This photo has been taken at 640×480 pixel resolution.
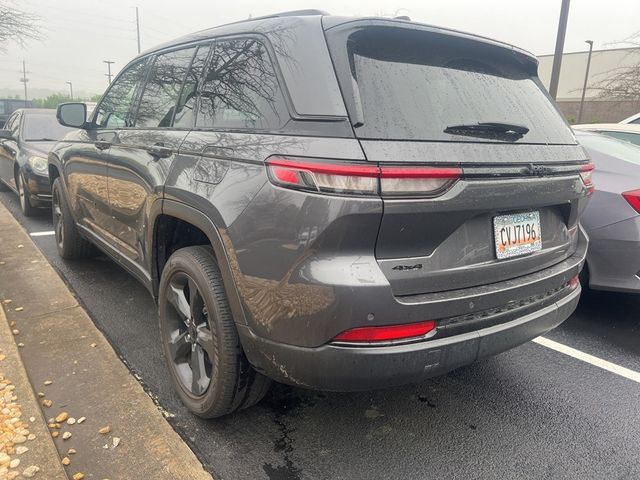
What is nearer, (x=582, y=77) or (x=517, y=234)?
(x=517, y=234)

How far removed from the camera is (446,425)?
249 cm

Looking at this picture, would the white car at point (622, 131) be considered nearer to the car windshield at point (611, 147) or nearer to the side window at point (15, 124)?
the car windshield at point (611, 147)

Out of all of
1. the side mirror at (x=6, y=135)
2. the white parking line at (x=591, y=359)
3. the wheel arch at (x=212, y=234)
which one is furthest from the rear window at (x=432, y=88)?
the side mirror at (x=6, y=135)

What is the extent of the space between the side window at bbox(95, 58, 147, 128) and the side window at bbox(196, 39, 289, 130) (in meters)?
1.10

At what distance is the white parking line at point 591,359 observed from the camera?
10.0 ft

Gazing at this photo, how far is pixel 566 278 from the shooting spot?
2412 millimetres

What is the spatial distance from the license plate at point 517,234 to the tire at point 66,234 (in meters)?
3.84

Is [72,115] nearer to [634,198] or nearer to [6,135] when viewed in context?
[6,135]

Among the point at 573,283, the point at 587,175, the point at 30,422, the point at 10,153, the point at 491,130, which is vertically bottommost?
the point at 30,422

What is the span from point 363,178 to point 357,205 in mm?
96

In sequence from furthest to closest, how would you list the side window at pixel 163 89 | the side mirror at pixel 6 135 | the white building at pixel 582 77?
1. the white building at pixel 582 77
2. the side mirror at pixel 6 135
3. the side window at pixel 163 89

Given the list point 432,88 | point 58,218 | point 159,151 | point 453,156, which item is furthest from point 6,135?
point 453,156

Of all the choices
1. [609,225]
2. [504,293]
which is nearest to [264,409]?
[504,293]

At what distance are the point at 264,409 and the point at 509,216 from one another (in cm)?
154
